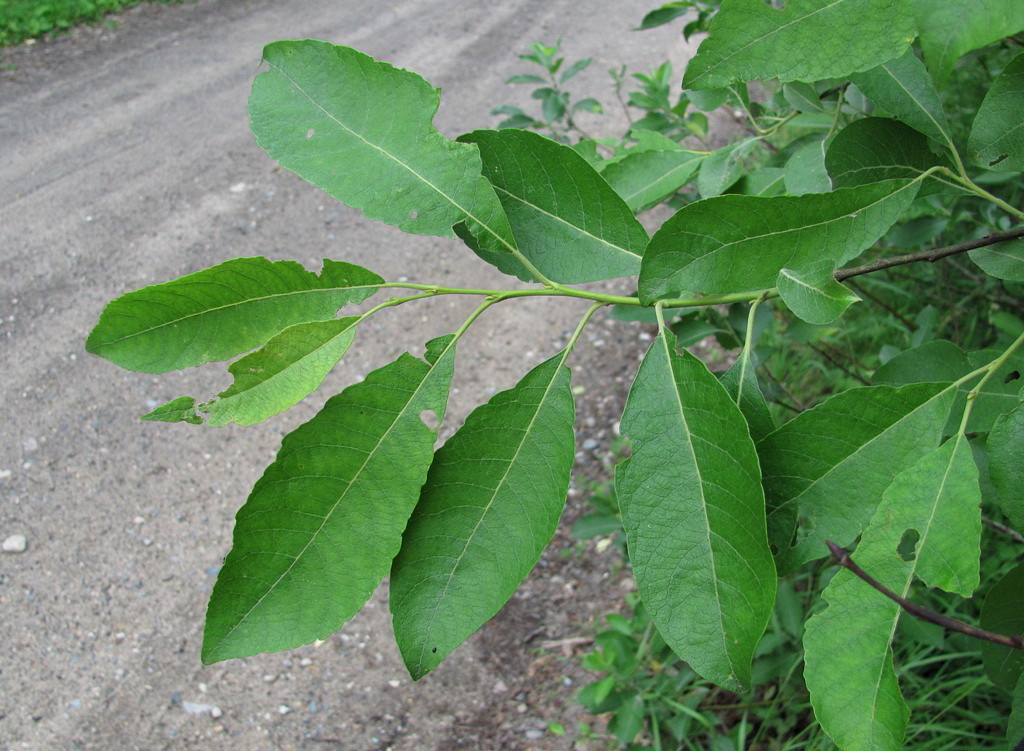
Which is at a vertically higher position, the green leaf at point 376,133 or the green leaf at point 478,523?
the green leaf at point 376,133

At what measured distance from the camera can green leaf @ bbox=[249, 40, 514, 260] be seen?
3.31ft

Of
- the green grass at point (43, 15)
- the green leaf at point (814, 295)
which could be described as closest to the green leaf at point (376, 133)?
the green leaf at point (814, 295)

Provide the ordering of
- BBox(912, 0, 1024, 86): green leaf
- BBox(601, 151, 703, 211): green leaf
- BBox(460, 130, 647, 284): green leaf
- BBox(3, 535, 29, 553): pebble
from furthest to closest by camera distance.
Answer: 1. BBox(3, 535, 29, 553): pebble
2. BBox(601, 151, 703, 211): green leaf
3. BBox(460, 130, 647, 284): green leaf
4. BBox(912, 0, 1024, 86): green leaf

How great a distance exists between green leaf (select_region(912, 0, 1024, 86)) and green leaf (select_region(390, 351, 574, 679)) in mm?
496

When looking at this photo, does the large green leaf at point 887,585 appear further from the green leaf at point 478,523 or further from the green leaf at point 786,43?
the green leaf at point 786,43

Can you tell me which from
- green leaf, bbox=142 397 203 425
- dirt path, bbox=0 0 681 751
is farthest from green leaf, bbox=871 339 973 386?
dirt path, bbox=0 0 681 751

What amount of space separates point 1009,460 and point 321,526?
699 mm

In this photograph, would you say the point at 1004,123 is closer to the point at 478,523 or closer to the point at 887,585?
the point at 887,585

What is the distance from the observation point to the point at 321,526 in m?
0.92

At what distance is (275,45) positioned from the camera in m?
1.01

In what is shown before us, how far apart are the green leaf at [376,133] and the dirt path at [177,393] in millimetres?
2471

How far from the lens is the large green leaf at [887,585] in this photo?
0.84 metres

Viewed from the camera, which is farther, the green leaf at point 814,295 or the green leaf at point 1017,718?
the green leaf at point 1017,718

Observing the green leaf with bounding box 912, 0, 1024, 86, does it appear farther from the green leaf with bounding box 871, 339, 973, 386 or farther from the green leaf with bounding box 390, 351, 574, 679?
the green leaf with bounding box 871, 339, 973, 386
